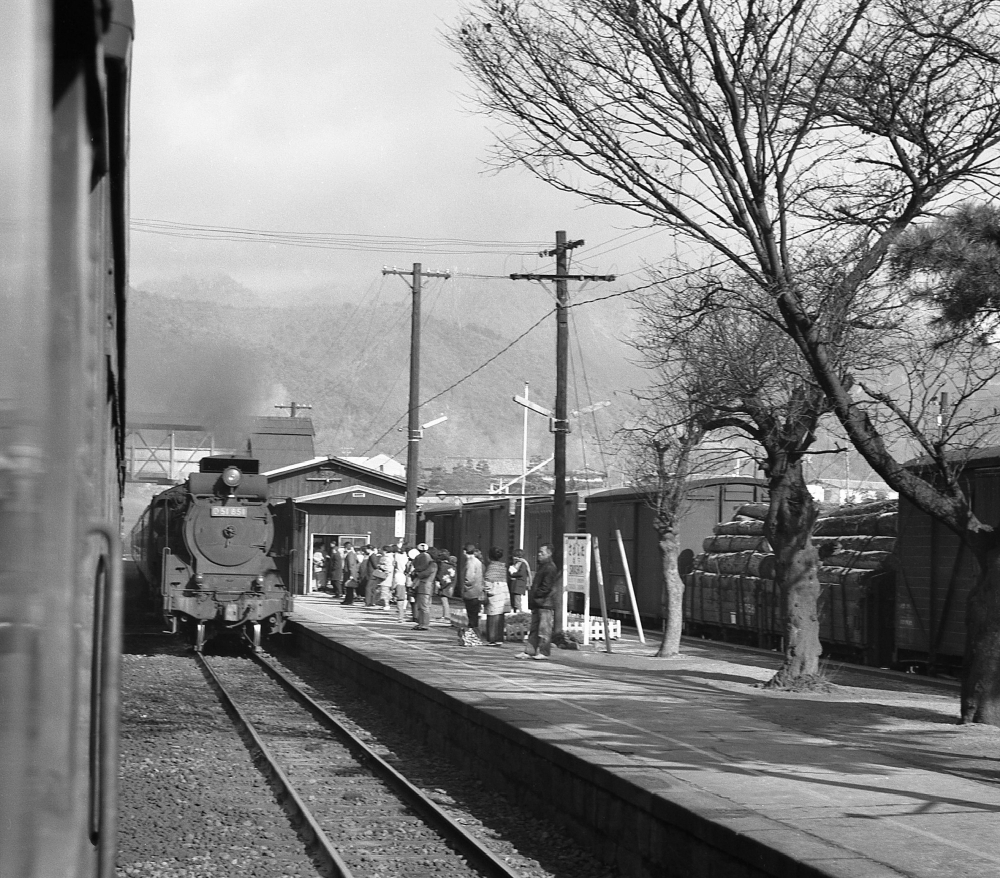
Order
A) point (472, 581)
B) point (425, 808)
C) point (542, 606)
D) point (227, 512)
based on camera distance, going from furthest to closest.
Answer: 1. point (227, 512)
2. point (472, 581)
3. point (542, 606)
4. point (425, 808)

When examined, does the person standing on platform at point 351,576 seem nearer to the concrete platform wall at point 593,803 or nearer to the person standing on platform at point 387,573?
the person standing on platform at point 387,573

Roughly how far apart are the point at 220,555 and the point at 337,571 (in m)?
19.4

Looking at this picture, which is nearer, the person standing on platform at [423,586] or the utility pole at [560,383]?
the utility pole at [560,383]

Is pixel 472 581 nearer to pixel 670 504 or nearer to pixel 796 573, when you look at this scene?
pixel 670 504

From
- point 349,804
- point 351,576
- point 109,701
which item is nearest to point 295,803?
point 349,804

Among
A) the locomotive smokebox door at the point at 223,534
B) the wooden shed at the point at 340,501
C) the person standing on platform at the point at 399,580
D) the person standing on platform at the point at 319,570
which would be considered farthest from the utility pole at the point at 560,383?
the person standing on platform at the point at 319,570

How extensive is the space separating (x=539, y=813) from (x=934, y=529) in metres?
9.58

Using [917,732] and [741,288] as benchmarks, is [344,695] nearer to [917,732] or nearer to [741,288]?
[741,288]

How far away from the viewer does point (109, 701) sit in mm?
2701

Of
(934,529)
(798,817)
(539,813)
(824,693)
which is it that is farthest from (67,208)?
(934,529)

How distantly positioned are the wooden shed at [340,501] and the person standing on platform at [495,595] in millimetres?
17904

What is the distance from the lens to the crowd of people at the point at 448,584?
60.4 ft

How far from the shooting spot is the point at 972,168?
39.0 ft

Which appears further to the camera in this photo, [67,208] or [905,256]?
[905,256]
